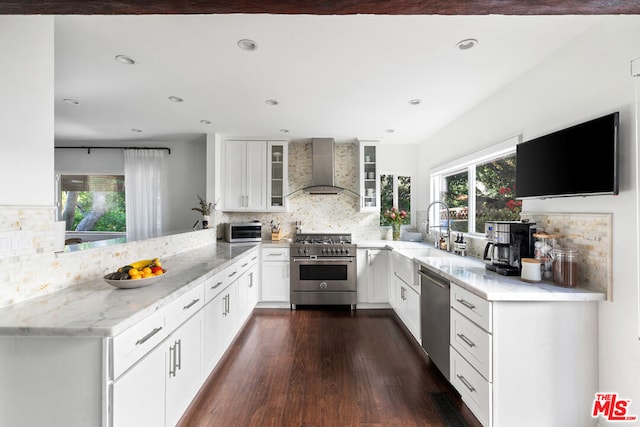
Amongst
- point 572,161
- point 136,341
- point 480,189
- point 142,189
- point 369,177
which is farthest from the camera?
point 142,189

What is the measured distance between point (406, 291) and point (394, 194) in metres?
1.92

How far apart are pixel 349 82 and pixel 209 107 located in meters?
1.60

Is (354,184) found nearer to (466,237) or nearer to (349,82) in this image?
(466,237)

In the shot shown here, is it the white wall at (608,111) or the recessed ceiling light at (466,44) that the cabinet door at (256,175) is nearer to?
the recessed ceiling light at (466,44)

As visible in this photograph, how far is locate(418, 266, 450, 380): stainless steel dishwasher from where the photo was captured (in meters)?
2.03

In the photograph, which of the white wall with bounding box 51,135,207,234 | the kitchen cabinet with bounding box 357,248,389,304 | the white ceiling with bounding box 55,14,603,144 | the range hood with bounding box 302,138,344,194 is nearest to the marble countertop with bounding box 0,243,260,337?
the white ceiling with bounding box 55,14,603,144

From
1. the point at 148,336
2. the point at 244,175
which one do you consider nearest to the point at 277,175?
the point at 244,175

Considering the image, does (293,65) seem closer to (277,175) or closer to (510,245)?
(510,245)

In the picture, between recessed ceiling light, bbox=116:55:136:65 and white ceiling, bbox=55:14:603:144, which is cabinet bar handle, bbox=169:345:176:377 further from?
recessed ceiling light, bbox=116:55:136:65

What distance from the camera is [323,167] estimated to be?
4117mm

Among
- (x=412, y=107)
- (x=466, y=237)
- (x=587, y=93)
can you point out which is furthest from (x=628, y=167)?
(x=412, y=107)

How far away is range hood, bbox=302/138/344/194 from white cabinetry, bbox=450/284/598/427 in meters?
2.90

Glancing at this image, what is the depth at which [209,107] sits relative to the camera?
290cm

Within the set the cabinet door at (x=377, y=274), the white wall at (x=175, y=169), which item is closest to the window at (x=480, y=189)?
the cabinet door at (x=377, y=274)
